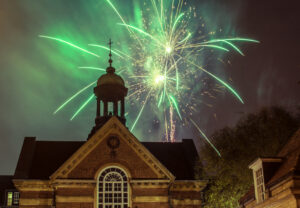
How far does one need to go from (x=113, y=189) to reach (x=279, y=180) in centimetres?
1781

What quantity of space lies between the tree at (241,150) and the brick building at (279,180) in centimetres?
1088

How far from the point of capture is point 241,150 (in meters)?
38.1

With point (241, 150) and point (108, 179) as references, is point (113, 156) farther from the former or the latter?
point (241, 150)

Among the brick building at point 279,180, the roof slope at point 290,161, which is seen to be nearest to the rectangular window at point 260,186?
the brick building at point 279,180

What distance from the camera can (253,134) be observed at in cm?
3772

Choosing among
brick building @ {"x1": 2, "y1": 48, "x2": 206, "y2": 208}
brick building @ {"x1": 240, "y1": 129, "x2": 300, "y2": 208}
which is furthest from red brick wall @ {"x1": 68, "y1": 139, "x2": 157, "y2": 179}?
brick building @ {"x1": 240, "y1": 129, "x2": 300, "y2": 208}

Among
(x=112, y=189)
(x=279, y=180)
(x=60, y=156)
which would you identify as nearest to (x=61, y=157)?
(x=60, y=156)

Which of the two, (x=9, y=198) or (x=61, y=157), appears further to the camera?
(x=9, y=198)

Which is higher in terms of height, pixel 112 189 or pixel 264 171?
pixel 112 189

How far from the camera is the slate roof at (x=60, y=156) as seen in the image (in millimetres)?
38281

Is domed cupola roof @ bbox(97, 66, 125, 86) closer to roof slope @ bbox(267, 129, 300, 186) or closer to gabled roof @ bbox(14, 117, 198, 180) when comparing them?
gabled roof @ bbox(14, 117, 198, 180)

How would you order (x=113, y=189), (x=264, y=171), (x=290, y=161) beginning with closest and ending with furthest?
(x=290, y=161) < (x=264, y=171) < (x=113, y=189)

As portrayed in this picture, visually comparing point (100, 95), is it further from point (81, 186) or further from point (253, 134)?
point (253, 134)

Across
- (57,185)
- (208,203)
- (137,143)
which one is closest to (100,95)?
(137,143)
